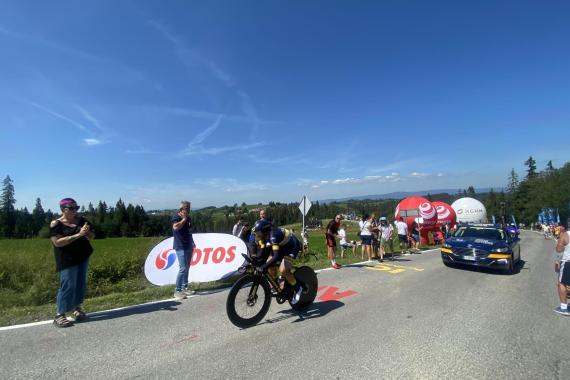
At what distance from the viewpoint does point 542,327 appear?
15.9ft

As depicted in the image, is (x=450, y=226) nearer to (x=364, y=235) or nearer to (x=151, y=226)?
(x=364, y=235)

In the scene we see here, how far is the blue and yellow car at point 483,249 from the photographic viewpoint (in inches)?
364

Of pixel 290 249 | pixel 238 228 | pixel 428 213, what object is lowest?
pixel 290 249

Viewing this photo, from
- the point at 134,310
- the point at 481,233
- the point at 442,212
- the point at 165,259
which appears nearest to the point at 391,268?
the point at 481,233

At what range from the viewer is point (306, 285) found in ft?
17.9

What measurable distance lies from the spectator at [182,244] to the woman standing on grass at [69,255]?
174 centimetres

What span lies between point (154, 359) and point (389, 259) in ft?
34.1

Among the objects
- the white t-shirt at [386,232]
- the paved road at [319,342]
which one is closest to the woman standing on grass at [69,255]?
the paved road at [319,342]

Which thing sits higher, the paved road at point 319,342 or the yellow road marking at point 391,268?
the paved road at point 319,342

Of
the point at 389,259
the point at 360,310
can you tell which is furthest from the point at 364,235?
the point at 360,310

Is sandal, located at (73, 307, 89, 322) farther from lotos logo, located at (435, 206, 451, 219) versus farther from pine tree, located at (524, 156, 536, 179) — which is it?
pine tree, located at (524, 156, 536, 179)

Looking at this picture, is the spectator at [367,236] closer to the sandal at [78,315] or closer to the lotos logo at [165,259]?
the lotos logo at [165,259]

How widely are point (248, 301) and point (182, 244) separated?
251cm

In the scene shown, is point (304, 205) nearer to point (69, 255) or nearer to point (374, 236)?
point (374, 236)
